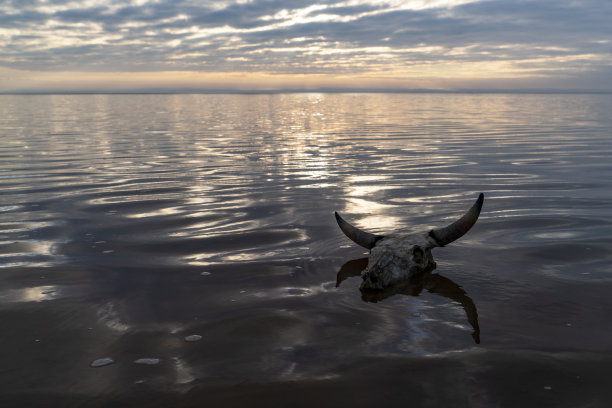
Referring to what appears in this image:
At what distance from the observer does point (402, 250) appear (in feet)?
19.2

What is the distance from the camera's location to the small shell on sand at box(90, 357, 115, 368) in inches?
149

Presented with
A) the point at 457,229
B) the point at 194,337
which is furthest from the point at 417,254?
the point at 194,337

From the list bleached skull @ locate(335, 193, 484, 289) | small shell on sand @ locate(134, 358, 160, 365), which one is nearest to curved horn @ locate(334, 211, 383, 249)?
bleached skull @ locate(335, 193, 484, 289)

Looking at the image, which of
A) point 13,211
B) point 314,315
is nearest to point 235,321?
point 314,315

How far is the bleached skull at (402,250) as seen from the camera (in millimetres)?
5430

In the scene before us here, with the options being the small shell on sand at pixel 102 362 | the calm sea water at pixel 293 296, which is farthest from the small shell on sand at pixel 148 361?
the small shell on sand at pixel 102 362

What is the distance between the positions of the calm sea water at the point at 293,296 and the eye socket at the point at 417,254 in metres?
0.25

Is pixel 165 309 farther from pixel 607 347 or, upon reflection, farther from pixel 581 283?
pixel 581 283

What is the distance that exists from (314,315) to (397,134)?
2101cm

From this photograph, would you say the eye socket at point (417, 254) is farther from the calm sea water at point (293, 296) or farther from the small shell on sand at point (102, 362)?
the small shell on sand at point (102, 362)

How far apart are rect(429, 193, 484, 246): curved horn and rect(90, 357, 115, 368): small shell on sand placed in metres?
3.95

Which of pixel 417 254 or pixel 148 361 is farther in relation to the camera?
pixel 417 254

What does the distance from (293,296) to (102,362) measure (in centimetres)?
202

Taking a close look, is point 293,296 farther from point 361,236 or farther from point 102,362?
point 102,362
